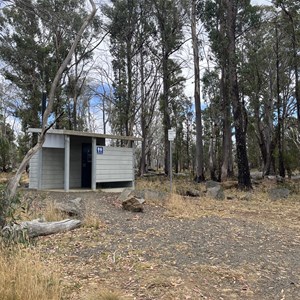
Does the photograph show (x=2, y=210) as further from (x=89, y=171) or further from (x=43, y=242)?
(x=89, y=171)

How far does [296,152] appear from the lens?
23.9m

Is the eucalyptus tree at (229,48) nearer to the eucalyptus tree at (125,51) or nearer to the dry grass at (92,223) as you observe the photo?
the eucalyptus tree at (125,51)

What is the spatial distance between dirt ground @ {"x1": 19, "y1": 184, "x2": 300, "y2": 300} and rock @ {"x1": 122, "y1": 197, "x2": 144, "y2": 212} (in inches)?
14.3

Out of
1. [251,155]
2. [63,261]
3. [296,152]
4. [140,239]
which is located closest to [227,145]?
[296,152]

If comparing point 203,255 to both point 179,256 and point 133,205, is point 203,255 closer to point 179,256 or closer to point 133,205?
point 179,256

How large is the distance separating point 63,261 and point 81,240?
3.85 ft

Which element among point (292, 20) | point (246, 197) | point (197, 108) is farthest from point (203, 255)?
point (292, 20)

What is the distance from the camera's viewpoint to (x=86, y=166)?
15.7 m

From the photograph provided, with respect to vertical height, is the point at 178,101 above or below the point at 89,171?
above

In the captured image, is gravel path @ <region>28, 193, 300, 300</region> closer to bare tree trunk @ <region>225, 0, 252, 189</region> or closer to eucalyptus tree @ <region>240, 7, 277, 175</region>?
bare tree trunk @ <region>225, 0, 252, 189</region>

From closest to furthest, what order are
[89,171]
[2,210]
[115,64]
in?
[2,210], [89,171], [115,64]

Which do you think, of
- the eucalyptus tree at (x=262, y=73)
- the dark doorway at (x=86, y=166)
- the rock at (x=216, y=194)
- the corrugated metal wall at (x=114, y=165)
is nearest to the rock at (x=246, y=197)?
the rock at (x=216, y=194)

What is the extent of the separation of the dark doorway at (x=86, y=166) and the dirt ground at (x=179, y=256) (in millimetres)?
6960

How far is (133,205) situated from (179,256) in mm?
3987
